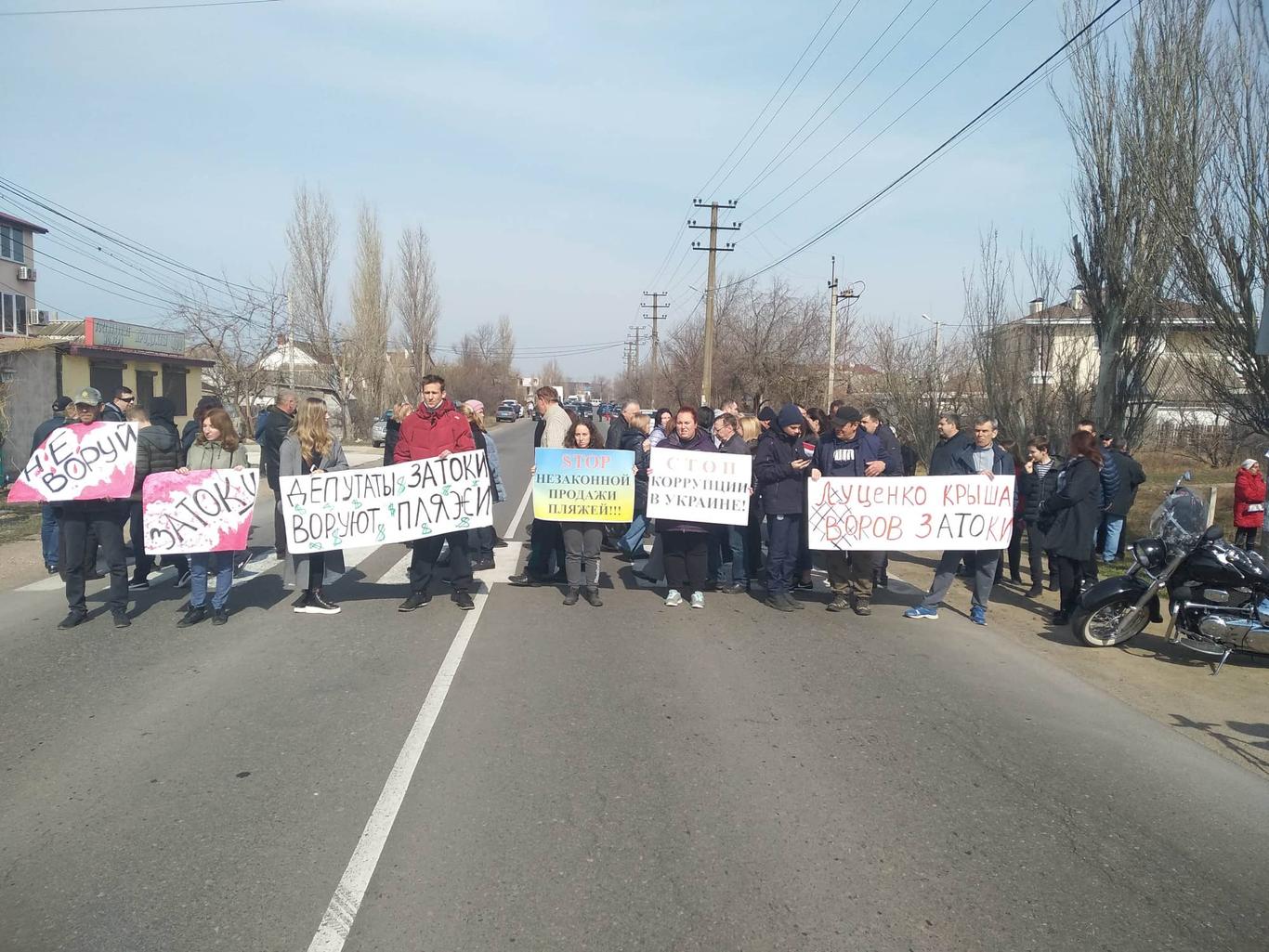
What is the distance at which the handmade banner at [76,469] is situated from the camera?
756cm

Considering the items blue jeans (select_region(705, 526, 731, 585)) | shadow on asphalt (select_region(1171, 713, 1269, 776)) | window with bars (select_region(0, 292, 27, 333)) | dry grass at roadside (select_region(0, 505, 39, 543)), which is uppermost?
window with bars (select_region(0, 292, 27, 333))

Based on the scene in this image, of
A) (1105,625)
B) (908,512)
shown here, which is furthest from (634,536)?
(1105,625)

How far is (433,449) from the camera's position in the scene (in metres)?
8.77

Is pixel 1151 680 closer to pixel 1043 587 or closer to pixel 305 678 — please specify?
pixel 1043 587

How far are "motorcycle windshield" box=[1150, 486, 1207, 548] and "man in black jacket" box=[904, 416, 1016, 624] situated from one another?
5.30ft

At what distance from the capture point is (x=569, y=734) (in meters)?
5.40

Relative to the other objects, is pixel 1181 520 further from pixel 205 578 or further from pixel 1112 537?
pixel 205 578

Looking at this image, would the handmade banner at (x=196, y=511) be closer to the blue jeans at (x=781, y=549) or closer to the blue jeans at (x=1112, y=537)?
the blue jeans at (x=781, y=549)

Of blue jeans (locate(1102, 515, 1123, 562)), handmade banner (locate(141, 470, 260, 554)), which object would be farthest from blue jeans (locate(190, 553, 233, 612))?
blue jeans (locate(1102, 515, 1123, 562))

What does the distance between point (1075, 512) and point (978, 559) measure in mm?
1023

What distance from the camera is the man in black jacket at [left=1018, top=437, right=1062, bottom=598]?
10367 millimetres

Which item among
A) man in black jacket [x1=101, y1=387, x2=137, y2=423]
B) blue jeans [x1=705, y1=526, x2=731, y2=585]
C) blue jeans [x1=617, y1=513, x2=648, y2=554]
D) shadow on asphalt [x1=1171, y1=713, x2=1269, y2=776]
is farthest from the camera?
blue jeans [x1=617, y1=513, x2=648, y2=554]

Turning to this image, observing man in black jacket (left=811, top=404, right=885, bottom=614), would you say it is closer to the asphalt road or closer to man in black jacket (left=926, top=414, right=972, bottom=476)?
man in black jacket (left=926, top=414, right=972, bottom=476)

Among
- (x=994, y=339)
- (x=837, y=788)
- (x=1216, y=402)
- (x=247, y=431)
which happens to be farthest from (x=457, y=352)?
(x=837, y=788)
